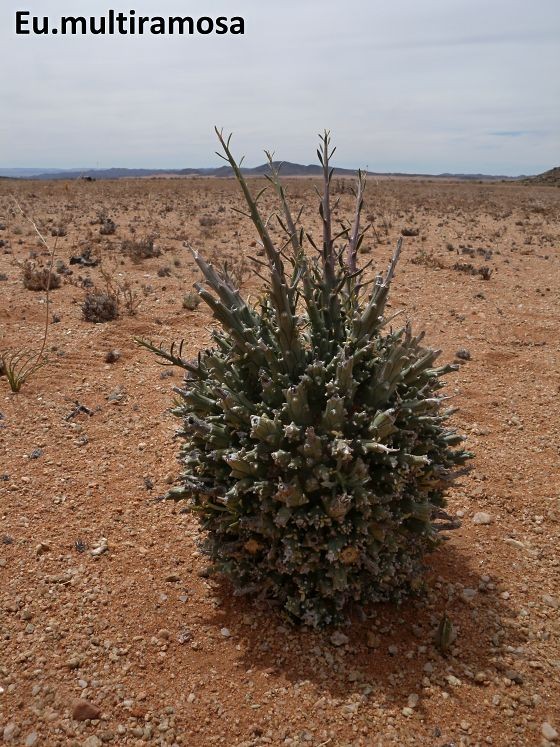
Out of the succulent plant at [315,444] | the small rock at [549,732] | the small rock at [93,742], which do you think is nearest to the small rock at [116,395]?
the succulent plant at [315,444]

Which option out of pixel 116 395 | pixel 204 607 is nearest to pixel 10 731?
pixel 204 607

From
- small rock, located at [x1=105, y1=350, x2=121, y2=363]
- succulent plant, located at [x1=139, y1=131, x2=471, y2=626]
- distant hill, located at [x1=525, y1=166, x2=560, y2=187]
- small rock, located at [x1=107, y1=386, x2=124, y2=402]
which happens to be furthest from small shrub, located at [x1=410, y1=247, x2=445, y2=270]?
distant hill, located at [x1=525, y1=166, x2=560, y2=187]

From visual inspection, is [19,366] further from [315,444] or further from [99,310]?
[315,444]

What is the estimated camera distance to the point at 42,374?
18.7 ft

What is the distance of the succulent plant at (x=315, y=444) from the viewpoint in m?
2.57

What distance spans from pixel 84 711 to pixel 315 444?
1.41 m

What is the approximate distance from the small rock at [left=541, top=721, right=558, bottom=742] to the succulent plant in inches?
30.6

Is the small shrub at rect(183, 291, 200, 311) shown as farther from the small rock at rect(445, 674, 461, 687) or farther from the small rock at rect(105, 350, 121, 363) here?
the small rock at rect(445, 674, 461, 687)

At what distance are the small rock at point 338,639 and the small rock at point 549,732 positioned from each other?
842mm

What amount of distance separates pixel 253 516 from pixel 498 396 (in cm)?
361

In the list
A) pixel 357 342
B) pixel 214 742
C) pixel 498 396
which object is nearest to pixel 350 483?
pixel 357 342

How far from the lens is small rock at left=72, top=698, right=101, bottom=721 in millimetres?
2443

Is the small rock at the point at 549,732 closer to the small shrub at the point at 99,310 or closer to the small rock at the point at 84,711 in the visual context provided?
the small rock at the point at 84,711

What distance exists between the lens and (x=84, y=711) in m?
2.45
